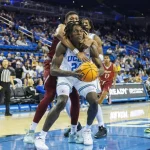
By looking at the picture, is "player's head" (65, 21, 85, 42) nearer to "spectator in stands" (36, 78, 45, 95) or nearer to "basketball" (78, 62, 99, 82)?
"basketball" (78, 62, 99, 82)

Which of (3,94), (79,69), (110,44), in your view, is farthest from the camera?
(110,44)

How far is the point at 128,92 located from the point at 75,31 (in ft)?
34.5

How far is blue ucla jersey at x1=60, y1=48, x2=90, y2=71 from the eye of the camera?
4336 millimetres

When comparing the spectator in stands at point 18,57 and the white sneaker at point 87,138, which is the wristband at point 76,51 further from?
the spectator in stands at point 18,57

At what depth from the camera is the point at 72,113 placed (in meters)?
4.75

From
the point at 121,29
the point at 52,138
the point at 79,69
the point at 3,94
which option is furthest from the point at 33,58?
the point at 121,29

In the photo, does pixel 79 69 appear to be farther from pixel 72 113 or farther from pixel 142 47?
pixel 142 47

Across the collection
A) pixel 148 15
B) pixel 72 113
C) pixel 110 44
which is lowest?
pixel 72 113

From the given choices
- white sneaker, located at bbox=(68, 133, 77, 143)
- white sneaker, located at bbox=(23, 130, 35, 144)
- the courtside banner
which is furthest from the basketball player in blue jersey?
the courtside banner

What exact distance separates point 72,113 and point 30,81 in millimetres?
6670

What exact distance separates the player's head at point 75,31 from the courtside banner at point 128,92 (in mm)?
9313

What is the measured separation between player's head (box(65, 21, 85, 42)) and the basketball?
0.39 metres

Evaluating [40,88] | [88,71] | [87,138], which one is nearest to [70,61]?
[88,71]

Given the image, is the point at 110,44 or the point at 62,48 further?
the point at 110,44
